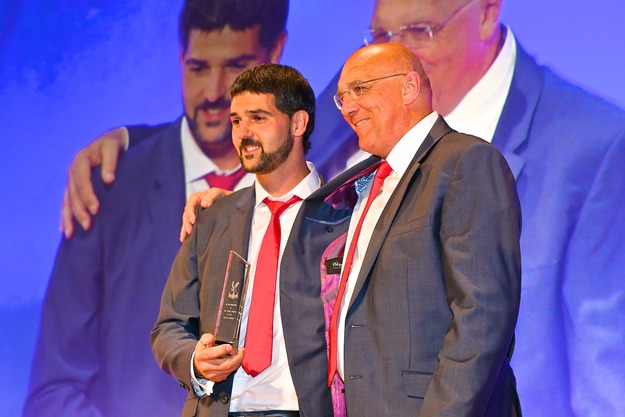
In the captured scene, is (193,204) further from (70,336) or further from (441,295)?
(70,336)

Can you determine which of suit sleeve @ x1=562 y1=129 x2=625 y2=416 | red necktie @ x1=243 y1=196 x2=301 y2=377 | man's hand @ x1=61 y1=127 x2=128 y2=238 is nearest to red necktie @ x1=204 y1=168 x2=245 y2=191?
man's hand @ x1=61 y1=127 x2=128 y2=238

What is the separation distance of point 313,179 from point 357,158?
948mm

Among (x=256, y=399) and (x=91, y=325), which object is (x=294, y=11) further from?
(x=256, y=399)

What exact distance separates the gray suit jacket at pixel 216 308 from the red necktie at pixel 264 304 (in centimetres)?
5

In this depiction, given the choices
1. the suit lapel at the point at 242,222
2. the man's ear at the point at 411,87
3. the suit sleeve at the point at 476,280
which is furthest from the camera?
the suit lapel at the point at 242,222

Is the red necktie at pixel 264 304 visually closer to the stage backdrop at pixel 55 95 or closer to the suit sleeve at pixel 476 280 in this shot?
the suit sleeve at pixel 476 280

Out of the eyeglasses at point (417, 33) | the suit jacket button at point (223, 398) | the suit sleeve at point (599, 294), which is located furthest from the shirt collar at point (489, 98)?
the suit jacket button at point (223, 398)

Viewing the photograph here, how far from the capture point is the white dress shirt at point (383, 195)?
2092mm

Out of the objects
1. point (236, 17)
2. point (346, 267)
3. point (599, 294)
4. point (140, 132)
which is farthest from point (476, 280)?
point (140, 132)

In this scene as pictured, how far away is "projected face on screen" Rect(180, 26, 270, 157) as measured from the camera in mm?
3885

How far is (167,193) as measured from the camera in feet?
12.9

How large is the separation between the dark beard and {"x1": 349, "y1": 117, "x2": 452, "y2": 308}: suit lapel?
601 millimetres

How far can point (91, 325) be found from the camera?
3.93 m

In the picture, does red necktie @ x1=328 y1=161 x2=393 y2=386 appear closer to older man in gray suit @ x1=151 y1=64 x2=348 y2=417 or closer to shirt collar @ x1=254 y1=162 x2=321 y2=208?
older man in gray suit @ x1=151 y1=64 x2=348 y2=417
